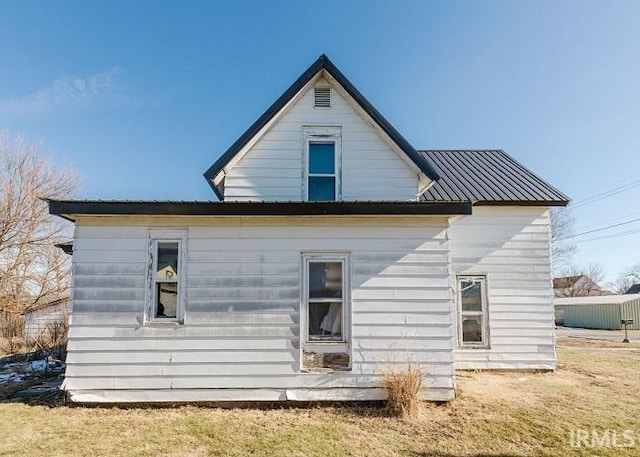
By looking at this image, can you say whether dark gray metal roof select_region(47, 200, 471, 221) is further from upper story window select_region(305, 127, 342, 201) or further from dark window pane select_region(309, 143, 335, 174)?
dark window pane select_region(309, 143, 335, 174)

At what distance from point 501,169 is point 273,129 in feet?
25.4

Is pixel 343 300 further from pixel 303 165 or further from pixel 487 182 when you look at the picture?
pixel 487 182

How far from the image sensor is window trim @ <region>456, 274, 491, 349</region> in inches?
384

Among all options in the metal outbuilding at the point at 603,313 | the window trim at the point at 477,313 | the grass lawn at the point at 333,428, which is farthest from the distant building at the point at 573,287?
the grass lawn at the point at 333,428

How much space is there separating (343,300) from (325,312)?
0.41 m

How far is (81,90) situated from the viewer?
46.2 ft

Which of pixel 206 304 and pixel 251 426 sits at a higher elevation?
pixel 206 304

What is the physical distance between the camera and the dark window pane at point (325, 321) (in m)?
6.89

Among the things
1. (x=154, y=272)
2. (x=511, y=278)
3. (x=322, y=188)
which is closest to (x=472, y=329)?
(x=511, y=278)

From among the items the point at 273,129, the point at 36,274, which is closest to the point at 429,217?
the point at 273,129

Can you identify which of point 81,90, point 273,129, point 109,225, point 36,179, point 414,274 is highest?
point 81,90

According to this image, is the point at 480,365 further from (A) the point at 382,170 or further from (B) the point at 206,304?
(B) the point at 206,304

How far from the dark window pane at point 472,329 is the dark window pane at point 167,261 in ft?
23.5

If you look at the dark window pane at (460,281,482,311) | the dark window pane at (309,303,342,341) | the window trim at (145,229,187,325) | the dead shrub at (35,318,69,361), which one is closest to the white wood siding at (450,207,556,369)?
the dark window pane at (460,281,482,311)
